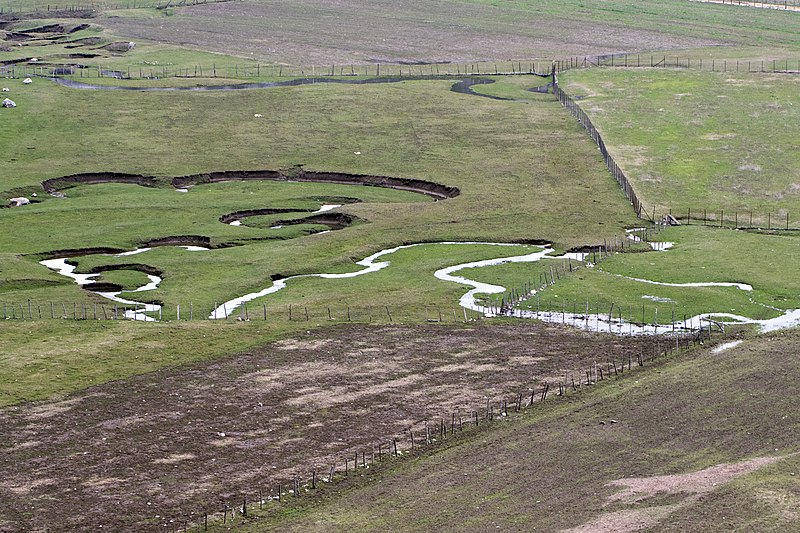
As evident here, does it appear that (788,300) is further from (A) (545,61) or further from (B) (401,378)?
(A) (545,61)

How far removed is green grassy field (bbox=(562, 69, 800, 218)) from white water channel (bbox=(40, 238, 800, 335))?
2039cm

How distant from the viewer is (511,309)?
70.3m

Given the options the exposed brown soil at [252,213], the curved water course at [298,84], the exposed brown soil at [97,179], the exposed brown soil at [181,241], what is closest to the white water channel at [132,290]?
the exposed brown soil at [181,241]

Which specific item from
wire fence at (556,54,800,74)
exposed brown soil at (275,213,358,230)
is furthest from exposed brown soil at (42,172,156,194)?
wire fence at (556,54,800,74)

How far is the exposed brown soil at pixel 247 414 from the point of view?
145 feet

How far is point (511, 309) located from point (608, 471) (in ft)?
87.9

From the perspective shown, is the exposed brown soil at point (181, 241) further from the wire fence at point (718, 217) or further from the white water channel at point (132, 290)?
the wire fence at point (718, 217)

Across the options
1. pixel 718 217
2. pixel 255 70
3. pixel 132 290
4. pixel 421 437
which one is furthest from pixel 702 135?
pixel 421 437

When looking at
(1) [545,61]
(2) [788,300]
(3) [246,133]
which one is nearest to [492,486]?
(2) [788,300]

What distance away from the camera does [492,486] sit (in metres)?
43.5

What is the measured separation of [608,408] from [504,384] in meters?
6.48

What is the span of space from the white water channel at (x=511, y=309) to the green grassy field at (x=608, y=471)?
11437mm

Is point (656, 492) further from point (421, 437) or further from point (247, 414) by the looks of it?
point (247, 414)

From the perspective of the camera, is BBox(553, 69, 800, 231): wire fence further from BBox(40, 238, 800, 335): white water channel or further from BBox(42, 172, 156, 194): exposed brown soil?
BBox(42, 172, 156, 194): exposed brown soil
